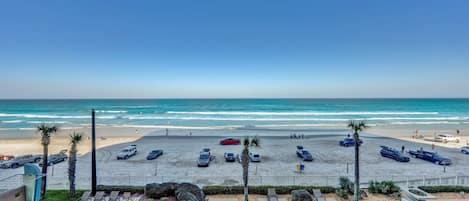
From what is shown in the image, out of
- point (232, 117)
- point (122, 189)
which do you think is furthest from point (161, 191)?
point (232, 117)

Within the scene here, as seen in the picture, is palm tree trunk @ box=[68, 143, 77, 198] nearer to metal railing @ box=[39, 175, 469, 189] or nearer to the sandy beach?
metal railing @ box=[39, 175, 469, 189]

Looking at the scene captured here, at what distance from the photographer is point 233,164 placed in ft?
66.4

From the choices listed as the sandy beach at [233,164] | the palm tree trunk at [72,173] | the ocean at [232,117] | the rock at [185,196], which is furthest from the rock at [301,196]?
the ocean at [232,117]

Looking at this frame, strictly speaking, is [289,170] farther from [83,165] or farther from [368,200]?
[83,165]

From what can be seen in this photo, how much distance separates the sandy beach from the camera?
1633 centimetres

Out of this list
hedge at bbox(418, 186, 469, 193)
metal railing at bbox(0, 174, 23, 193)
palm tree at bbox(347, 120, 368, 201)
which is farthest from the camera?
hedge at bbox(418, 186, 469, 193)

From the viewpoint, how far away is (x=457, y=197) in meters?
12.5

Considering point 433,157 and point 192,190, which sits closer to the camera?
point 192,190

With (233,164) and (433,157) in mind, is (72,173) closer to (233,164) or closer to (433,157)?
(233,164)

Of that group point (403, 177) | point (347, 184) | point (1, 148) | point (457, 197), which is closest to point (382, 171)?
point (403, 177)

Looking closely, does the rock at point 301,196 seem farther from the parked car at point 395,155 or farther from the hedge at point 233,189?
the parked car at point 395,155

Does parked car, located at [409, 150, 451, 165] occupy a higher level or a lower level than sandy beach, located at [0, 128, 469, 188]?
higher

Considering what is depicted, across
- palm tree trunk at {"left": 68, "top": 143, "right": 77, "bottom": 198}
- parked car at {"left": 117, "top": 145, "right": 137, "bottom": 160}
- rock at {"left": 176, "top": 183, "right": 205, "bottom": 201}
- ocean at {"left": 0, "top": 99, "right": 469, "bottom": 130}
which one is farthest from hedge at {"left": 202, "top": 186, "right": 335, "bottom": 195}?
parked car at {"left": 117, "top": 145, "right": 137, "bottom": 160}

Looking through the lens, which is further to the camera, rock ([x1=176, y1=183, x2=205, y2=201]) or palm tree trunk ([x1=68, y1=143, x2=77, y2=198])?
palm tree trunk ([x1=68, y1=143, x2=77, y2=198])
